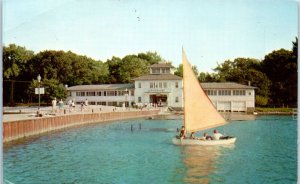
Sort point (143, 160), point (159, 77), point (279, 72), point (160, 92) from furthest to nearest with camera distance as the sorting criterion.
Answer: point (160, 92) → point (159, 77) → point (279, 72) → point (143, 160)

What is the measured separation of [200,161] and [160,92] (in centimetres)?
3864

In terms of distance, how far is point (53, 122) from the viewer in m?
31.1

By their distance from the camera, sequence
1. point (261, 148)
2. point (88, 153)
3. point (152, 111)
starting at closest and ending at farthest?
point (88, 153) < point (261, 148) < point (152, 111)

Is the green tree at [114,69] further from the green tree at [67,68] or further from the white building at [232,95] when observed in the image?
the white building at [232,95]

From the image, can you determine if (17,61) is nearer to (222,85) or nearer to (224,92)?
(222,85)

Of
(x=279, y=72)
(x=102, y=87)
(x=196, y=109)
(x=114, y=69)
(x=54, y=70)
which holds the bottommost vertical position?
A: (x=196, y=109)

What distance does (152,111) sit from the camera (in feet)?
165

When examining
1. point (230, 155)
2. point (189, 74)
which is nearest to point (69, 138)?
point (189, 74)

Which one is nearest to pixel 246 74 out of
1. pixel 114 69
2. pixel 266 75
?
pixel 266 75

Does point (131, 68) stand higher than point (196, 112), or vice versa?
point (131, 68)

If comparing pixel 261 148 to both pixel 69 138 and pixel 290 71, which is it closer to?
pixel 69 138

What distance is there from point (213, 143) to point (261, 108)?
1231 inches

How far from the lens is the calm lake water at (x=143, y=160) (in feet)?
52.9

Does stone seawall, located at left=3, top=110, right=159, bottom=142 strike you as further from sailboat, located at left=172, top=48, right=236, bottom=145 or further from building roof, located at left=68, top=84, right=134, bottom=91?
sailboat, located at left=172, top=48, right=236, bottom=145
